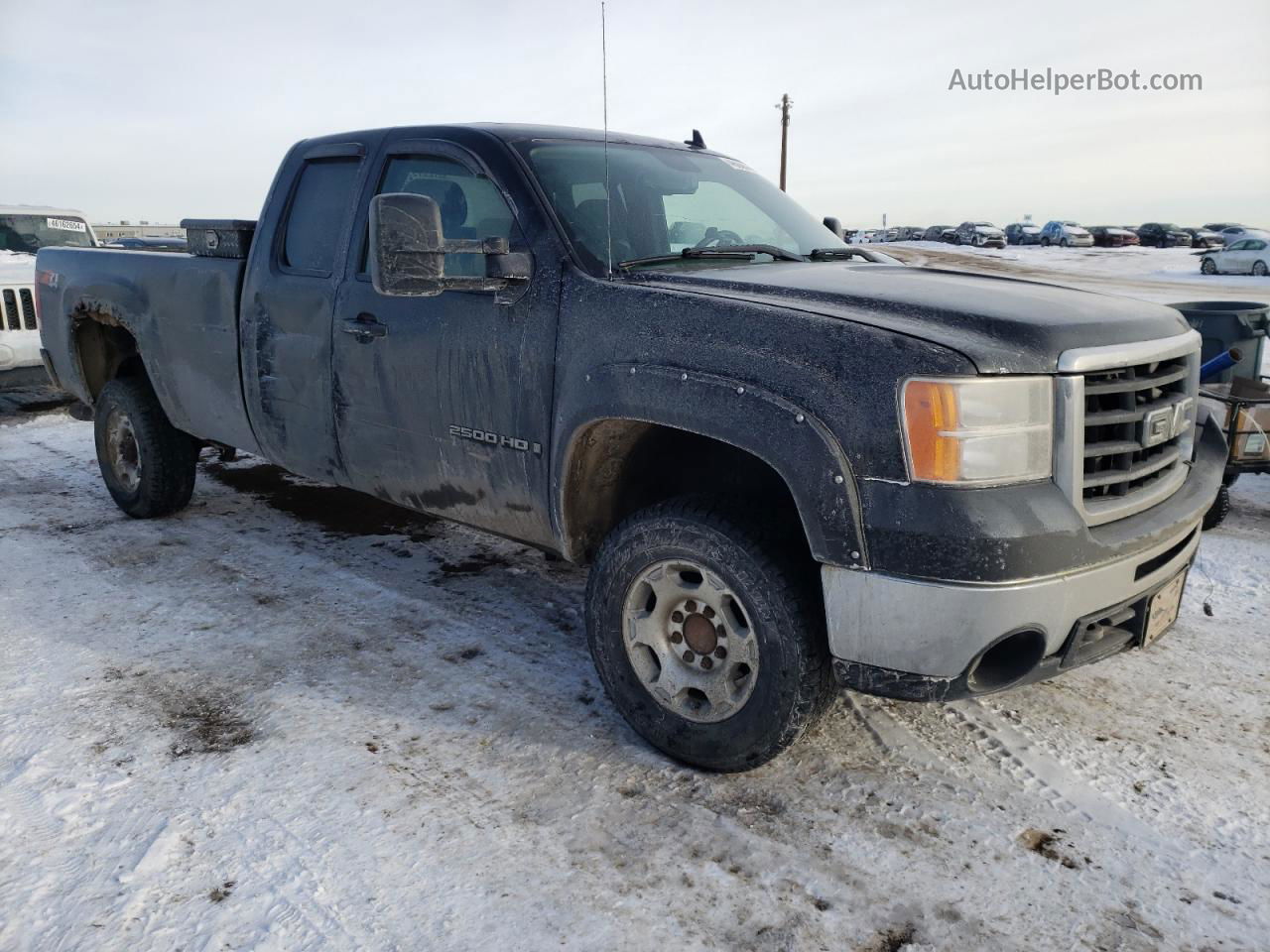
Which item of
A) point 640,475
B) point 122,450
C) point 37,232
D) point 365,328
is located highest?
point 37,232

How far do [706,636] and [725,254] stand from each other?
1.38m

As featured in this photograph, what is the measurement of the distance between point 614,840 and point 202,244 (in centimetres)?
359

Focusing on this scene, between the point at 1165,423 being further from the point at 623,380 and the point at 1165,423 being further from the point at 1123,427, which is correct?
the point at 623,380

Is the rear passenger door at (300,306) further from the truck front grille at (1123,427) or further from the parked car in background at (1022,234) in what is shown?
the parked car in background at (1022,234)

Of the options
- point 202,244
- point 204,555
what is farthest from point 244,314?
point 204,555

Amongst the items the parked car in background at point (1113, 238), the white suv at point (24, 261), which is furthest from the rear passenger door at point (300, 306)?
the parked car in background at point (1113, 238)

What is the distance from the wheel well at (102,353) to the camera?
5.52 metres

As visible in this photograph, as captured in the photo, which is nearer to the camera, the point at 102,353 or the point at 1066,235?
the point at 102,353

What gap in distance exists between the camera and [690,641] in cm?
288

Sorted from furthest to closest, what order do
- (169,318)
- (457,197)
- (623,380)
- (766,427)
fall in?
(169,318) → (457,197) → (623,380) → (766,427)

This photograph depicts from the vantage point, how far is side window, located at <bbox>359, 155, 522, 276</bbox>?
339 cm

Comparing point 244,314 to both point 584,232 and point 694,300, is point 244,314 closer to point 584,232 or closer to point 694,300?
point 584,232

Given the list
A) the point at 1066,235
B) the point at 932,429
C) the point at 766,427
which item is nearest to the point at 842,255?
the point at 766,427

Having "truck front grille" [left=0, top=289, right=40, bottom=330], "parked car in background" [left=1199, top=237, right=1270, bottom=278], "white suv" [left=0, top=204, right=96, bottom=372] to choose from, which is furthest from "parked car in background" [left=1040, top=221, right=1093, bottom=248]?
"truck front grille" [left=0, top=289, right=40, bottom=330]
